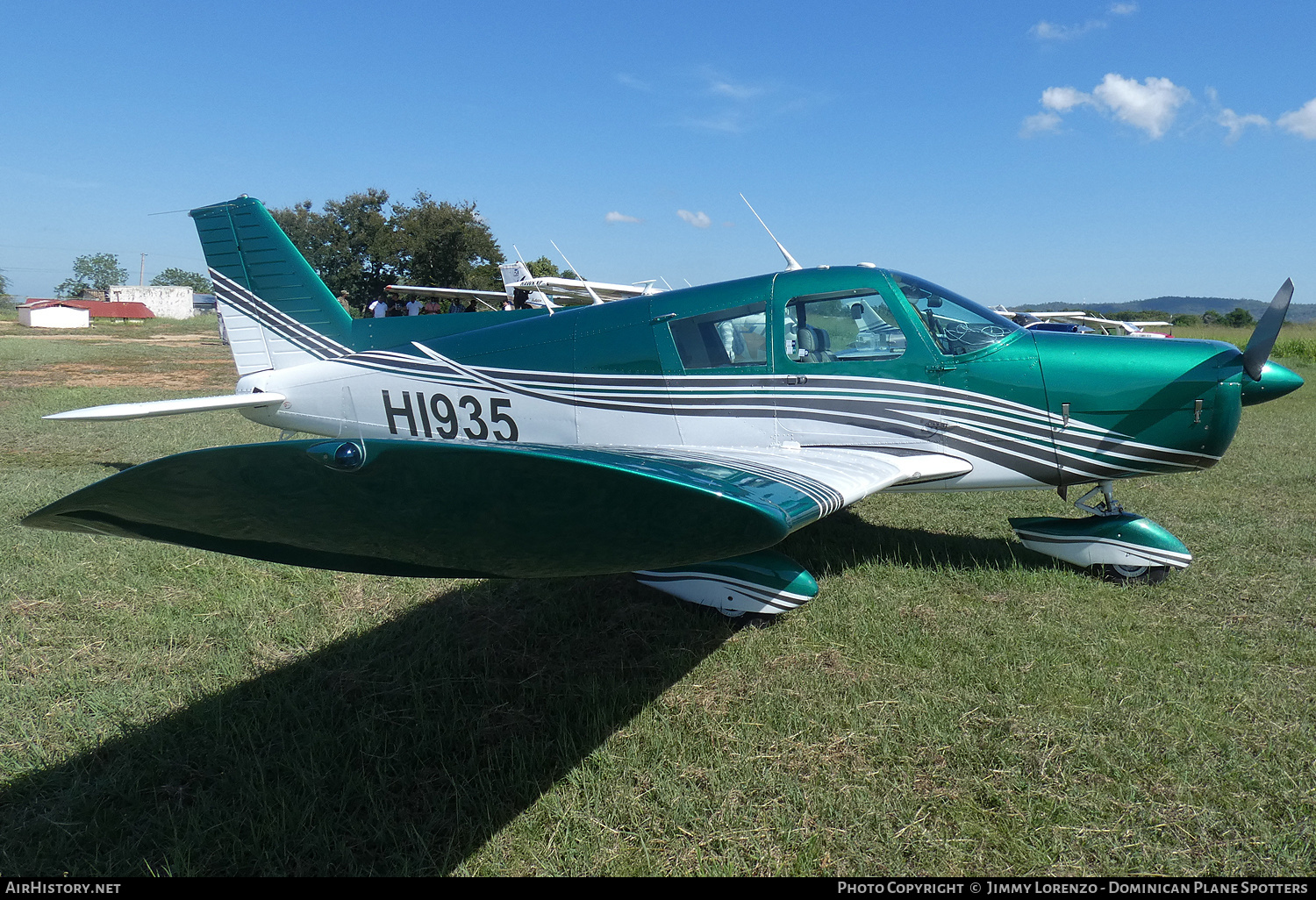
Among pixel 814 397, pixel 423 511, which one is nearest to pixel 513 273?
pixel 814 397

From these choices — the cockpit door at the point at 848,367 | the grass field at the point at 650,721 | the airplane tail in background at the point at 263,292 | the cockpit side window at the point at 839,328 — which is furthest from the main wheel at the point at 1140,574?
the airplane tail in background at the point at 263,292

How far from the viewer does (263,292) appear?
6.71 metres

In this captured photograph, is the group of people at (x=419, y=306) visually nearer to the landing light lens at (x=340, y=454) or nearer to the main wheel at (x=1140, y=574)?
the landing light lens at (x=340, y=454)

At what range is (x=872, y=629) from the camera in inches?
151

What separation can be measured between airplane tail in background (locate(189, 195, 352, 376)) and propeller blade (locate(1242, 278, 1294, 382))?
6828mm

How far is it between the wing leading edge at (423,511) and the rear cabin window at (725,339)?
2.81 metres

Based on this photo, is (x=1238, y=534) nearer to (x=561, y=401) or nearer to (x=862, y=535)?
(x=862, y=535)

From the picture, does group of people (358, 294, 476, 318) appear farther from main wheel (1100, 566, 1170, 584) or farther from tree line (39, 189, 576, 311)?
main wheel (1100, 566, 1170, 584)

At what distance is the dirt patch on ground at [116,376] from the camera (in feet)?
51.4

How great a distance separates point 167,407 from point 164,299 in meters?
101

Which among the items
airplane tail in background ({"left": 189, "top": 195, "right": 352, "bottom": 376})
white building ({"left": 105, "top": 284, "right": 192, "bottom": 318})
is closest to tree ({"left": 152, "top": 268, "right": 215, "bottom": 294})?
white building ({"left": 105, "top": 284, "right": 192, "bottom": 318})

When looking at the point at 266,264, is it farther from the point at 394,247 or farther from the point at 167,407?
the point at 394,247

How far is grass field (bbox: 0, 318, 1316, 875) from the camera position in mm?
2350

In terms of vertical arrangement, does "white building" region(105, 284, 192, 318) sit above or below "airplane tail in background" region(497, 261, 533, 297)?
above
